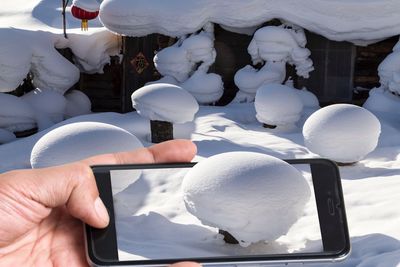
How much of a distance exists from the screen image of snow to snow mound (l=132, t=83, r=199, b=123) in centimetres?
368

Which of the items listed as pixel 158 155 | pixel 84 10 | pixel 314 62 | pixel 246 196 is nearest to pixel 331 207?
pixel 158 155

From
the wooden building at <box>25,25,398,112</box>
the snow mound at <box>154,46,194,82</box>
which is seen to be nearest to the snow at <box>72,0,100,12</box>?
the wooden building at <box>25,25,398,112</box>

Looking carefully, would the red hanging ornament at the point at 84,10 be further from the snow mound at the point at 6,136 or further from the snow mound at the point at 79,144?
the snow mound at the point at 79,144

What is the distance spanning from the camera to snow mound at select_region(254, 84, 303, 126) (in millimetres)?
8234

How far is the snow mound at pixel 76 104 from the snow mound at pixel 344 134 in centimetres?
667

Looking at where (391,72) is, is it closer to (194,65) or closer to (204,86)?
(204,86)

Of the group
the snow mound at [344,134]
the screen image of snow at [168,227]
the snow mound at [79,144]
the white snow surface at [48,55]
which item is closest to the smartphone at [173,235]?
the screen image of snow at [168,227]

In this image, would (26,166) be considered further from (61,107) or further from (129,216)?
(129,216)

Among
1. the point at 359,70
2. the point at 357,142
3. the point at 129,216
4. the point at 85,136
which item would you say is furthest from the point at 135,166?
the point at 359,70

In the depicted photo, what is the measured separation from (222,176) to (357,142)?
9.53 feet

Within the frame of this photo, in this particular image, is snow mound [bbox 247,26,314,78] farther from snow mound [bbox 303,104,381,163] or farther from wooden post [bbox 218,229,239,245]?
wooden post [bbox 218,229,239,245]

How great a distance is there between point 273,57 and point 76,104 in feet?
14.4

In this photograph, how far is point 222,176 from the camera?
3.77 m

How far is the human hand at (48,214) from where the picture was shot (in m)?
2.08
